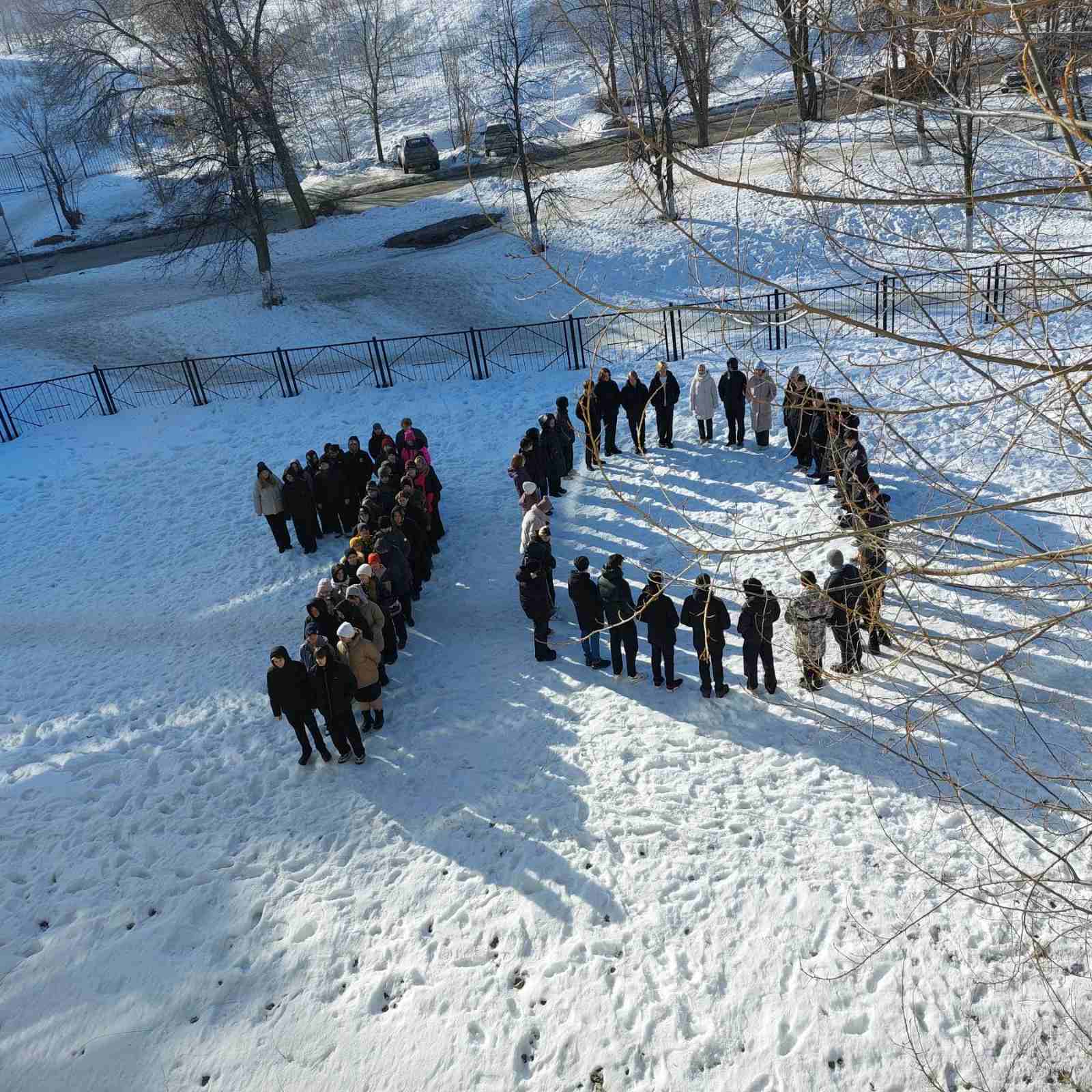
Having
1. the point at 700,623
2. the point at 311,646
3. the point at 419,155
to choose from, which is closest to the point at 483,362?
the point at 700,623

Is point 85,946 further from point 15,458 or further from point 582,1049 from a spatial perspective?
point 15,458

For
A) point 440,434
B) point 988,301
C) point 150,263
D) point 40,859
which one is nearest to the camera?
point 988,301

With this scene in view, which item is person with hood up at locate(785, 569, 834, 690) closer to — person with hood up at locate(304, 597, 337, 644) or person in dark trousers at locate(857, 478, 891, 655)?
person in dark trousers at locate(857, 478, 891, 655)

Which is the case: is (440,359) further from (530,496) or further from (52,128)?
(52,128)

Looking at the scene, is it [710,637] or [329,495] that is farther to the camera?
[329,495]

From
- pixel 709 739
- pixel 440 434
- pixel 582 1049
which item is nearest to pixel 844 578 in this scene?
pixel 709 739

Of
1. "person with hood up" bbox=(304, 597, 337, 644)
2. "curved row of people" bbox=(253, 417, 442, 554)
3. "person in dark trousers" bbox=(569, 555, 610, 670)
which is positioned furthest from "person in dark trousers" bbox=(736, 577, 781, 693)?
"curved row of people" bbox=(253, 417, 442, 554)

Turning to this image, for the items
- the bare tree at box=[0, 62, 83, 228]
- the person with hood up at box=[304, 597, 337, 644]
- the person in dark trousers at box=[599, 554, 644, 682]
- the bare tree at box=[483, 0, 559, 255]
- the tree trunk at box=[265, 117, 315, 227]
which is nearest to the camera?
the person in dark trousers at box=[599, 554, 644, 682]
